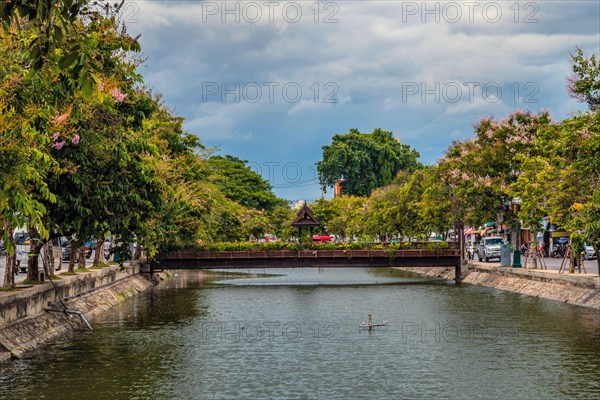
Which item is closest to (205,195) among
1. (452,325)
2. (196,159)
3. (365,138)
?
(196,159)

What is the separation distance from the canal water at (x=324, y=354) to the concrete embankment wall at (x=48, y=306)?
26.5 inches

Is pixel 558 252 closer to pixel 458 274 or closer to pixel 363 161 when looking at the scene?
pixel 458 274

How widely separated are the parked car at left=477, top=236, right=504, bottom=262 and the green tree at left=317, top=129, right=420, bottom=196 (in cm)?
5747

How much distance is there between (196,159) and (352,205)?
189ft

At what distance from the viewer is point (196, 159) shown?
203 feet

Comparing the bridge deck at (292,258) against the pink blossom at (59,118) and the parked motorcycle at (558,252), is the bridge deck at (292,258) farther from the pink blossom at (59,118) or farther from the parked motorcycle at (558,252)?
the pink blossom at (59,118)

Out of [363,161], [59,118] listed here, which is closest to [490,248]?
[59,118]

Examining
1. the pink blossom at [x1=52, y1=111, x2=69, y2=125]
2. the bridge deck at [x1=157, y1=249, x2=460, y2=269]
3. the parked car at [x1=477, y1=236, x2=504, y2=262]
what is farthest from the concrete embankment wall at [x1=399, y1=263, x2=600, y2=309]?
the pink blossom at [x1=52, y1=111, x2=69, y2=125]

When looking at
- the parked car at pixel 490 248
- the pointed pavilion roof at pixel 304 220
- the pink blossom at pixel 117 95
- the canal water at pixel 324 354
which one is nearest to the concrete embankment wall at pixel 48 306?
the canal water at pixel 324 354

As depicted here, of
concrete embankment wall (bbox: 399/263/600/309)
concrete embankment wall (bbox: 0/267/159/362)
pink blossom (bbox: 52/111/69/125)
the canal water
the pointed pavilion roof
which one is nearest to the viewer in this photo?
the canal water

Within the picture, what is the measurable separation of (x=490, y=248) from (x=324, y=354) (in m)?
45.6

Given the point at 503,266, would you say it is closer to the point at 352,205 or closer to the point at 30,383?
the point at 30,383

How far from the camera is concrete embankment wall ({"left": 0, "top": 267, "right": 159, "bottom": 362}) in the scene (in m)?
25.4

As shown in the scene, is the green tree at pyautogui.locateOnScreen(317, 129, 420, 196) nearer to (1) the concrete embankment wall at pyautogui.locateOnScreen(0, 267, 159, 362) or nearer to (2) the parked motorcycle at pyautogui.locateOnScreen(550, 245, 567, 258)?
(2) the parked motorcycle at pyautogui.locateOnScreen(550, 245, 567, 258)
